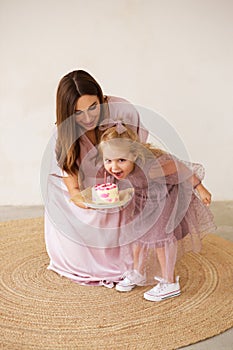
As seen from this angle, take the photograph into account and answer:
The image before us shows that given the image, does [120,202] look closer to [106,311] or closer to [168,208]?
[168,208]

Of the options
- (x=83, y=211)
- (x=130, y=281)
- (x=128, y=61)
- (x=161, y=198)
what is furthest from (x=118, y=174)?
(x=128, y=61)

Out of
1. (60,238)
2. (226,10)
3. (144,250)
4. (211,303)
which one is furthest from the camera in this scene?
(226,10)

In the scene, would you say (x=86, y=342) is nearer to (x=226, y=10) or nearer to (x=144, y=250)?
(x=144, y=250)

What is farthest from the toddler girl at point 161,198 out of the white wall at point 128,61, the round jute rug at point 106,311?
the white wall at point 128,61

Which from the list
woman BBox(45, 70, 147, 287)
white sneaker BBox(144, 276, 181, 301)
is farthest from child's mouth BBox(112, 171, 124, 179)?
white sneaker BBox(144, 276, 181, 301)

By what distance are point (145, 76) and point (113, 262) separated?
152cm

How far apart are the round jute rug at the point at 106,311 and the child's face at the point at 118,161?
0.46 m

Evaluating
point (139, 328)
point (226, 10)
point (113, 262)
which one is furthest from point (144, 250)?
point (226, 10)

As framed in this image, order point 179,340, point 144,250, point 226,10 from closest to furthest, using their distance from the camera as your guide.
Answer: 1. point 179,340
2. point 144,250
3. point 226,10

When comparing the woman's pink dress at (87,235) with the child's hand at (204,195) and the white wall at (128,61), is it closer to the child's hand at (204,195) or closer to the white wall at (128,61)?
the child's hand at (204,195)

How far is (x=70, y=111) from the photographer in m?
2.14

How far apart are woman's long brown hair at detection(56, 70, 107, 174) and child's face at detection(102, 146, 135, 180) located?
0.66 feet

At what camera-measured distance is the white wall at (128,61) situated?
134 inches

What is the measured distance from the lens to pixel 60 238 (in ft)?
7.64
